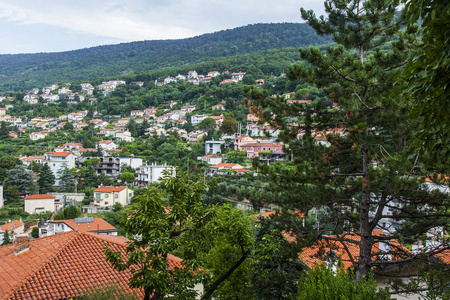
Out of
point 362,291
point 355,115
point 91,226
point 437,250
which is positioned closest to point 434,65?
point 362,291

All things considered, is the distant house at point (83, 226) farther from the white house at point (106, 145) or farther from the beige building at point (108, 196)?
the white house at point (106, 145)

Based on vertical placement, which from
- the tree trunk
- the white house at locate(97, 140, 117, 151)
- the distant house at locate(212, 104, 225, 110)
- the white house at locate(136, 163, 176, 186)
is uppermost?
the distant house at locate(212, 104, 225, 110)

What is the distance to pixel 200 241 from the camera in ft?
21.3

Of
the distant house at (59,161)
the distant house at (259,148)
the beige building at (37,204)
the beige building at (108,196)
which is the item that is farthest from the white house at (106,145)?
the distant house at (259,148)

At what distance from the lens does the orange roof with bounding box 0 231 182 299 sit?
8.25 m

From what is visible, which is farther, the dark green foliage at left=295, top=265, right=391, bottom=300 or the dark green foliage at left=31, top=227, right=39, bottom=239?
the dark green foliage at left=31, top=227, right=39, bottom=239

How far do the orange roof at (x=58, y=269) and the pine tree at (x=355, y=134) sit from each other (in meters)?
4.01

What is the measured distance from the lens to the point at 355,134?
7906 mm

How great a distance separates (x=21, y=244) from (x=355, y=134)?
9850 mm

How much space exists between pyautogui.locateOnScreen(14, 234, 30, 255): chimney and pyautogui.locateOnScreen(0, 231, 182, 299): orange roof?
0.14 m

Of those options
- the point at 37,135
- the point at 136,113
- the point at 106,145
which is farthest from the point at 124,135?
the point at 136,113

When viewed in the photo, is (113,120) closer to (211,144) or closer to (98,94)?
(98,94)

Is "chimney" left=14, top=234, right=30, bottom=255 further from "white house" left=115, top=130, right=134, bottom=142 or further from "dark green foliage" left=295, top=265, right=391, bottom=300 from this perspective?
"white house" left=115, top=130, right=134, bottom=142

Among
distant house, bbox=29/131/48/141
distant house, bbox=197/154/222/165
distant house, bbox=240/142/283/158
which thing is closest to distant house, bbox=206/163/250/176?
distant house, bbox=197/154/222/165
